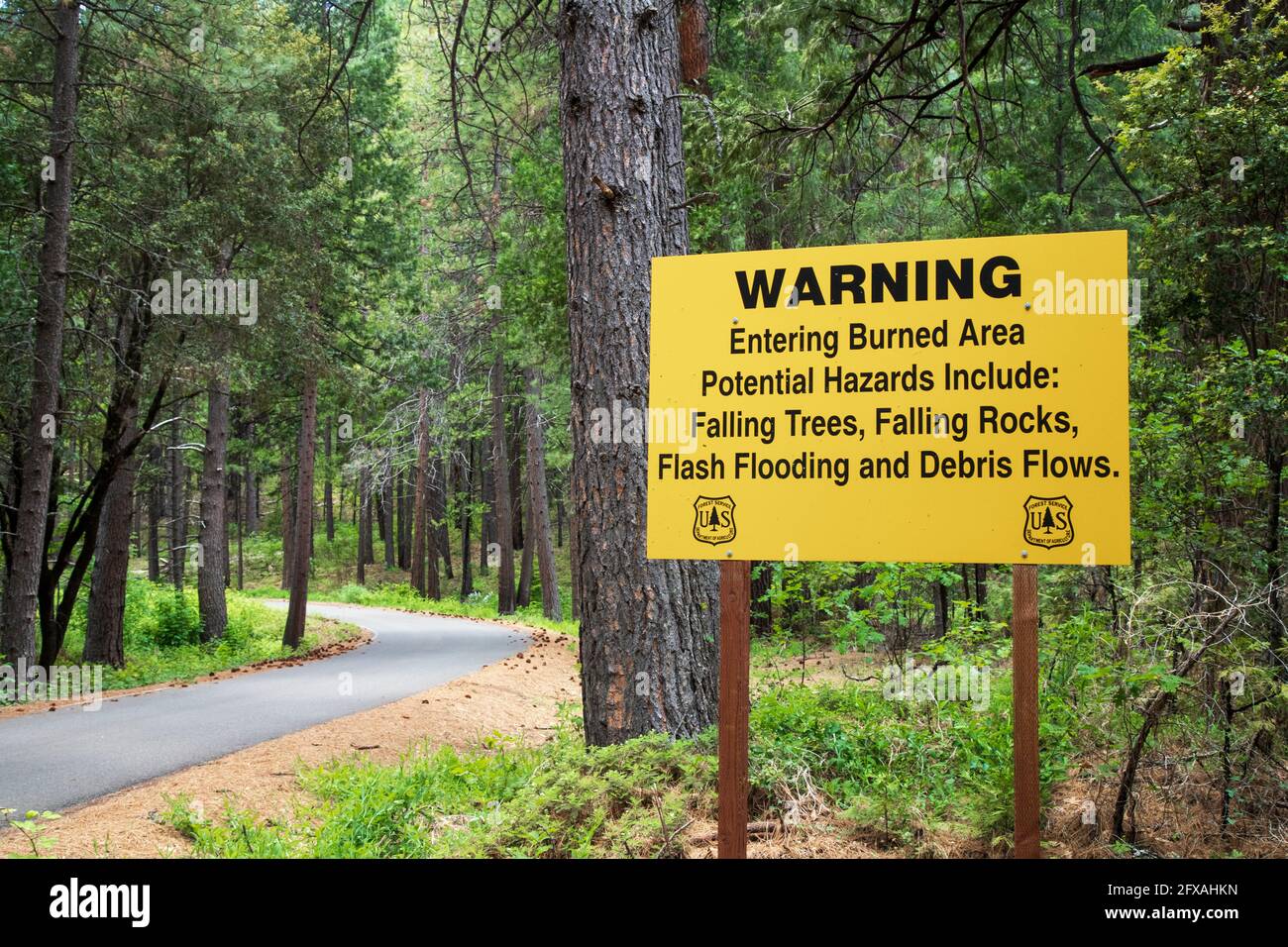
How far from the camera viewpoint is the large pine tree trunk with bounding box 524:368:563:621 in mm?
22391

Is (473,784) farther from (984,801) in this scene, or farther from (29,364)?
(29,364)

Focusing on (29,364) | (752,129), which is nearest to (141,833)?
(752,129)

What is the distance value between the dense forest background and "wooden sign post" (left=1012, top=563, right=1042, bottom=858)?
1051 millimetres

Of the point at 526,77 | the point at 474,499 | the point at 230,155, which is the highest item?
the point at 526,77

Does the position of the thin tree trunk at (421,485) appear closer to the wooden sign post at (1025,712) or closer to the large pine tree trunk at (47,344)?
the large pine tree trunk at (47,344)

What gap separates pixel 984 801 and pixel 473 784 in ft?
10.6

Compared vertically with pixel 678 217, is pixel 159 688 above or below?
below

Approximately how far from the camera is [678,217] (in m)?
5.67

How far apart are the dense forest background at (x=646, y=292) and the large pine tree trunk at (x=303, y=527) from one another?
74mm

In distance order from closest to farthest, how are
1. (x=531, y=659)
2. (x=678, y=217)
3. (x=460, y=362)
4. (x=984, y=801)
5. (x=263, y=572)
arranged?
(x=984, y=801)
(x=678, y=217)
(x=531, y=659)
(x=460, y=362)
(x=263, y=572)

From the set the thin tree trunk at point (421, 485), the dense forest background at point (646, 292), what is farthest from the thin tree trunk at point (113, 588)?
the thin tree trunk at point (421, 485)

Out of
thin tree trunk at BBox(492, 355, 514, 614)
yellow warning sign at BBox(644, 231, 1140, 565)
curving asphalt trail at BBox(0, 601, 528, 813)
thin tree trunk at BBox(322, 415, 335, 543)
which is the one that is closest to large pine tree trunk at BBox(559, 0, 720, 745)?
yellow warning sign at BBox(644, 231, 1140, 565)

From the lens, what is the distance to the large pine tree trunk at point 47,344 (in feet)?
37.6

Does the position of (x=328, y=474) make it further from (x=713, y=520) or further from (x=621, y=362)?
(x=713, y=520)
